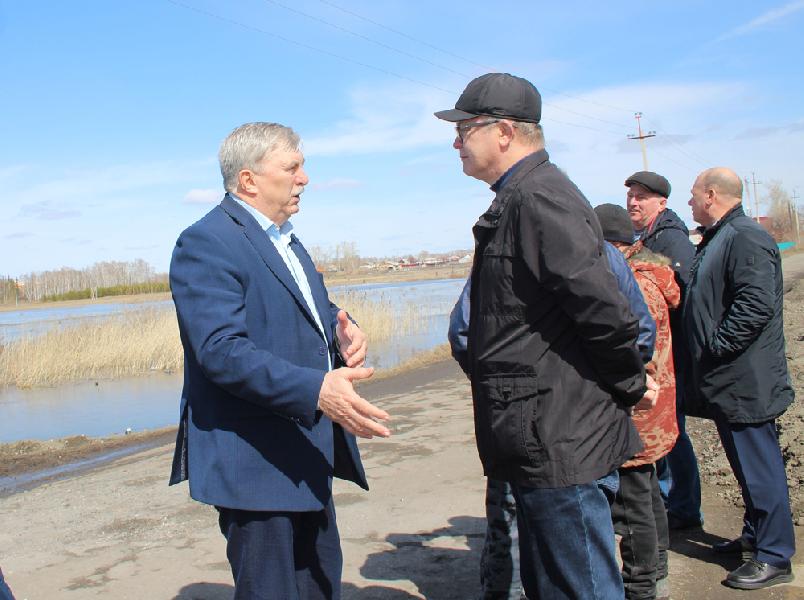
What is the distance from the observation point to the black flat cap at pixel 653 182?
193 inches

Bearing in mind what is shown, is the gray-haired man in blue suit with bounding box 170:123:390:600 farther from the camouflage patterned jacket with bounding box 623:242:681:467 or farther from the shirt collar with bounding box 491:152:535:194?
the camouflage patterned jacket with bounding box 623:242:681:467

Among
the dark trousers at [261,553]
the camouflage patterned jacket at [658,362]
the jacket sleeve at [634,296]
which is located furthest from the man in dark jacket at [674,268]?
the dark trousers at [261,553]

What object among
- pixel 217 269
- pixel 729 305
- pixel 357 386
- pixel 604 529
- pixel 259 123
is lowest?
pixel 357 386

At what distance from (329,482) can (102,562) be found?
264 centimetres

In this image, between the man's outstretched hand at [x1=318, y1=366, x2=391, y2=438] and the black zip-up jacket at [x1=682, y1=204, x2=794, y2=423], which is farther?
the black zip-up jacket at [x1=682, y1=204, x2=794, y2=423]

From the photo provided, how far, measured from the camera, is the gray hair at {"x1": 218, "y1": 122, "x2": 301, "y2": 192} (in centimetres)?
270

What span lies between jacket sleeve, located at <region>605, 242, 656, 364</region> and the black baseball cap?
0.63 m

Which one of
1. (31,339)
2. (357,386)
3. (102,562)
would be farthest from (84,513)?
(31,339)

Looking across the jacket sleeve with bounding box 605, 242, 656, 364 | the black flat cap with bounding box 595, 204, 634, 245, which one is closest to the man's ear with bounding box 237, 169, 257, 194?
the jacket sleeve with bounding box 605, 242, 656, 364

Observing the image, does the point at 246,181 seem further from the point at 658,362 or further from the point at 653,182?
the point at 653,182

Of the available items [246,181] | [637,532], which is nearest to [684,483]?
[637,532]

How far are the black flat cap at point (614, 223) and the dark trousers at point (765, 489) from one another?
1097 millimetres

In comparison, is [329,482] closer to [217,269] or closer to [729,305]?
[217,269]

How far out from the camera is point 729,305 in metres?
3.94
